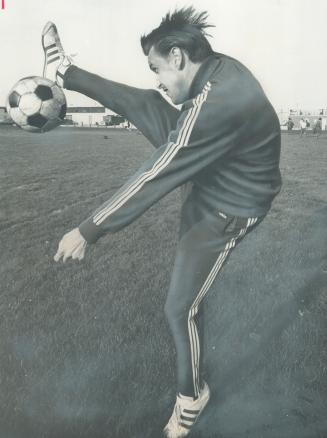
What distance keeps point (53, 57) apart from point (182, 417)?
7.49 feet

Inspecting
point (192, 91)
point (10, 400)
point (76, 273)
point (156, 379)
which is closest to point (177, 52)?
point (192, 91)

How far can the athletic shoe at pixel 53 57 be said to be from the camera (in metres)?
2.73

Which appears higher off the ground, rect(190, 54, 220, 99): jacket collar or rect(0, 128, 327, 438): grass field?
rect(190, 54, 220, 99): jacket collar

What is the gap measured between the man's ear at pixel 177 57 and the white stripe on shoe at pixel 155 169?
39 cm

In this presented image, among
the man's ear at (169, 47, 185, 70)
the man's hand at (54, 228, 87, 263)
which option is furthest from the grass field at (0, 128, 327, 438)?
the man's ear at (169, 47, 185, 70)

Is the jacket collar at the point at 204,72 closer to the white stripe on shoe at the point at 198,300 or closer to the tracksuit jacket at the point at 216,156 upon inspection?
the tracksuit jacket at the point at 216,156

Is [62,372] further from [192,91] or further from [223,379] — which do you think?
[192,91]

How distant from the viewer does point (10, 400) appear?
2.42 metres

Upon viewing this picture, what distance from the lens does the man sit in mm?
1798

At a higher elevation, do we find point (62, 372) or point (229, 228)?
point (229, 228)

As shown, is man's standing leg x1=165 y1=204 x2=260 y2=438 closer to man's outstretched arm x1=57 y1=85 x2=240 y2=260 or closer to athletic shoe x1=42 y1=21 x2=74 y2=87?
man's outstretched arm x1=57 y1=85 x2=240 y2=260

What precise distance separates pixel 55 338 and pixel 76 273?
1.11 metres

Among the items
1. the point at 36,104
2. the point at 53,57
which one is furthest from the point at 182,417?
the point at 53,57

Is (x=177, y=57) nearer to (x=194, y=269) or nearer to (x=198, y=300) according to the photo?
(x=194, y=269)
